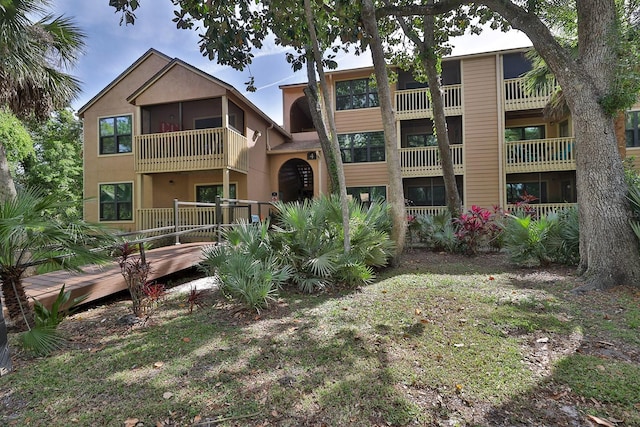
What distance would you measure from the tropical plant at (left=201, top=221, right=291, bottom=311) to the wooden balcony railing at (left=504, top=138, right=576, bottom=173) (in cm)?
1285

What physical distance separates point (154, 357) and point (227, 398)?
116cm

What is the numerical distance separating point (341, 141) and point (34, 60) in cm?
1136

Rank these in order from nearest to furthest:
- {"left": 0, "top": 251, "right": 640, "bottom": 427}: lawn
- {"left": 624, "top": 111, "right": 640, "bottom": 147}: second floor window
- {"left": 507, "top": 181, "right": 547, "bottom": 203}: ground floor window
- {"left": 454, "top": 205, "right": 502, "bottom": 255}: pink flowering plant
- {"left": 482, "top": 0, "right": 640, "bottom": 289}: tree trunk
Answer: {"left": 0, "top": 251, "right": 640, "bottom": 427}: lawn → {"left": 482, "top": 0, "right": 640, "bottom": 289}: tree trunk → {"left": 454, "top": 205, "right": 502, "bottom": 255}: pink flowering plant → {"left": 624, "top": 111, "right": 640, "bottom": 147}: second floor window → {"left": 507, "top": 181, "right": 547, "bottom": 203}: ground floor window

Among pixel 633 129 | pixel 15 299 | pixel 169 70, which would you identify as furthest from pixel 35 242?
pixel 633 129

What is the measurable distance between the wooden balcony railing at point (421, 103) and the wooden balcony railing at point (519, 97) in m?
1.92

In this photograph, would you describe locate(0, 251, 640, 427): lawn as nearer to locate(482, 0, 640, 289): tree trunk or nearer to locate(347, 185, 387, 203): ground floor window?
locate(482, 0, 640, 289): tree trunk

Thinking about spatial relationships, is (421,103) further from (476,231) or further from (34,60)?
(34,60)

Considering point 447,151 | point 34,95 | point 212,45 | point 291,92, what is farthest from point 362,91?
point 34,95

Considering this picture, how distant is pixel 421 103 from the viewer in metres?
15.0

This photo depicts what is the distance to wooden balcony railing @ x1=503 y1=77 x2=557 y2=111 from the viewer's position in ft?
45.6

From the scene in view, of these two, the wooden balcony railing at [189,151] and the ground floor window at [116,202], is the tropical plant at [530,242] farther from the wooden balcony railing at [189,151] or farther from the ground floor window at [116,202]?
the ground floor window at [116,202]

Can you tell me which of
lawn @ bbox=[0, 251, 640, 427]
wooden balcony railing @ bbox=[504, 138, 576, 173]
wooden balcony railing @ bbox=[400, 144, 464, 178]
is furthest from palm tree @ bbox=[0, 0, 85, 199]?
wooden balcony railing @ bbox=[504, 138, 576, 173]

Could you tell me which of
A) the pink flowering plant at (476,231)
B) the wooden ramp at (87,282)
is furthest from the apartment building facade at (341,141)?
the wooden ramp at (87,282)

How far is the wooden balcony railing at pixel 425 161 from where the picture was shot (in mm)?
14812
